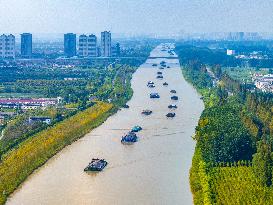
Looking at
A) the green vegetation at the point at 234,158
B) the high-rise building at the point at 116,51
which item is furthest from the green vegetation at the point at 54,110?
the high-rise building at the point at 116,51

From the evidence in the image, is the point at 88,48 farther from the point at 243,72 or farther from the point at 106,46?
the point at 243,72

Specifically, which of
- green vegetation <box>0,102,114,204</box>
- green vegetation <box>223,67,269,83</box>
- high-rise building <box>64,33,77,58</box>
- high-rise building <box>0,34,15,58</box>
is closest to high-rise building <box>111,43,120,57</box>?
high-rise building <box>64,33,77,58</box>

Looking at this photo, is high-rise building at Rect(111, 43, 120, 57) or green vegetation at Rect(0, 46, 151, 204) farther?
high-rise building at Rect(111, 43, 120, 57)

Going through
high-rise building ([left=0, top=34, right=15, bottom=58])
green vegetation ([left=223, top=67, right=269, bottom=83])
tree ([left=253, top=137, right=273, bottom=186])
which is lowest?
tree ([left=253, top=137, right=273, bottom=186])

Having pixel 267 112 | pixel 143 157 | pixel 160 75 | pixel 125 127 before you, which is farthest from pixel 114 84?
pixel 143 157

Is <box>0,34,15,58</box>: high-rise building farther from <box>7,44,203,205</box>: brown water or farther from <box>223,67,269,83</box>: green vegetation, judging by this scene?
<box>7,44,203,205</box>: brown water

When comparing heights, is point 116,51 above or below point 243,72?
above

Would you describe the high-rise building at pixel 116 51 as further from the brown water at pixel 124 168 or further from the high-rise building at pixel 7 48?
the brown water at pixel 124 168

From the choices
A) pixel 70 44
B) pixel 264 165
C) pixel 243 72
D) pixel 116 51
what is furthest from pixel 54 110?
pixel 70 44

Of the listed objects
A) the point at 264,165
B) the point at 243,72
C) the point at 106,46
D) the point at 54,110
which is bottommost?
the point at 264,165
